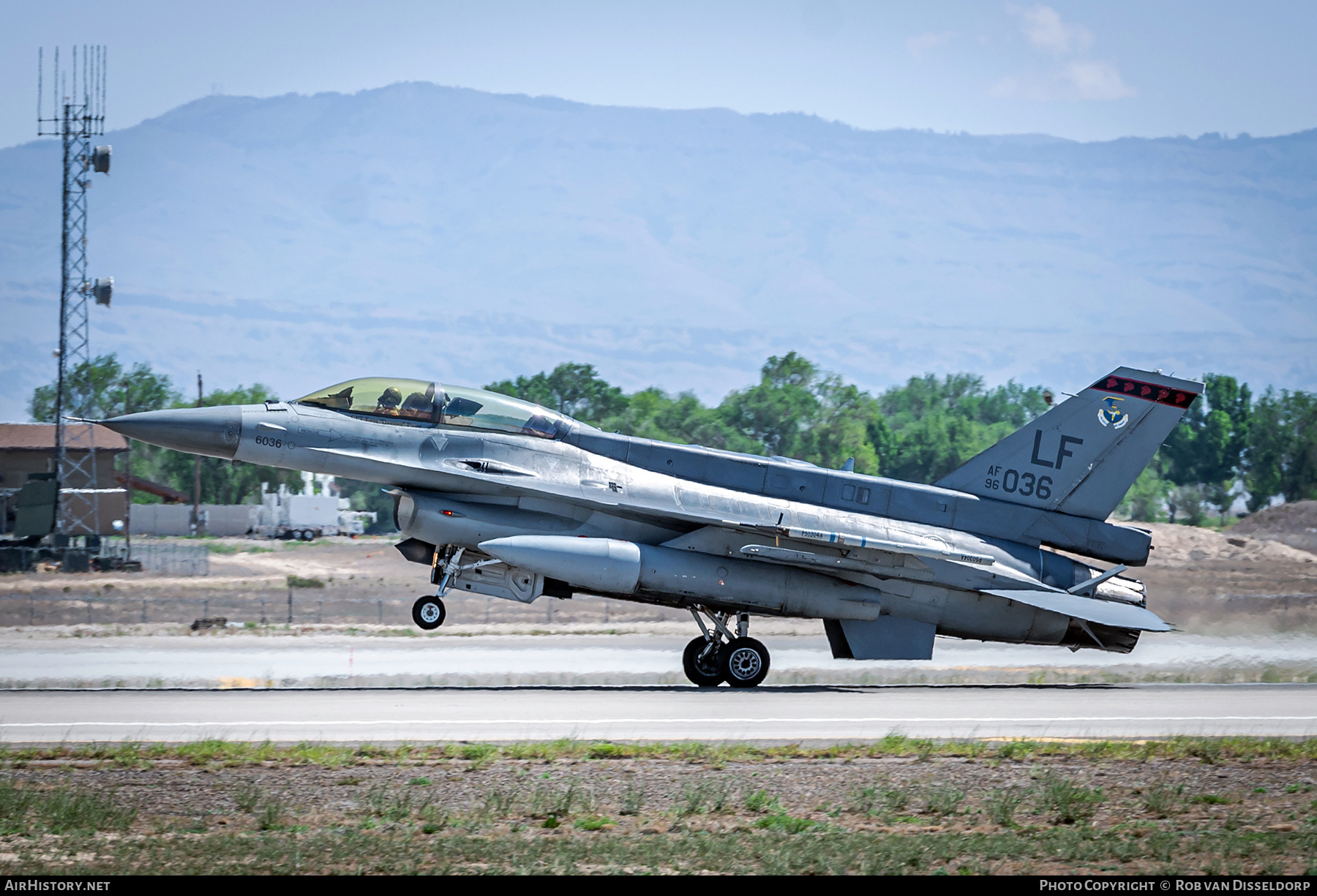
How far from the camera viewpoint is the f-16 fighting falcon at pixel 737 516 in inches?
693

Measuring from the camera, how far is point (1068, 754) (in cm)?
1298

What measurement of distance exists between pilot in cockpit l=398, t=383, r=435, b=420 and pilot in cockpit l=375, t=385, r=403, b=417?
0.31 ft

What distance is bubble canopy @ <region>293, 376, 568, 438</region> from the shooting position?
18141 mm

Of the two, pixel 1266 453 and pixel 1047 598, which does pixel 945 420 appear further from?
pixel 1047 598

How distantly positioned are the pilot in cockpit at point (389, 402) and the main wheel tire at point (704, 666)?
5.92 metres

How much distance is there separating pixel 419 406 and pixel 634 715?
6.16 meters

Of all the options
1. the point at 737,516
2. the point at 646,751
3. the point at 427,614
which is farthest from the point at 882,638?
the point at 646,751

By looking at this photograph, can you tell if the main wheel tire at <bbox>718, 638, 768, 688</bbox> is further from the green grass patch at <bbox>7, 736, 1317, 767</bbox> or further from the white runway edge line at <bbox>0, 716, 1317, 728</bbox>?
the green grass patch at <bbox>7, 736, 1317, 767</bbox>

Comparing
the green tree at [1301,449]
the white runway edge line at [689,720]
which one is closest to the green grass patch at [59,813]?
the white runway edge line at [689,720]

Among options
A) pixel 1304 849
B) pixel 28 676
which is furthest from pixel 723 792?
pixel 28 676

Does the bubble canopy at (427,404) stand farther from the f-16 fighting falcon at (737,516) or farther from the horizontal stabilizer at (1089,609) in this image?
the horizontal stabilizer at (1089,609)
